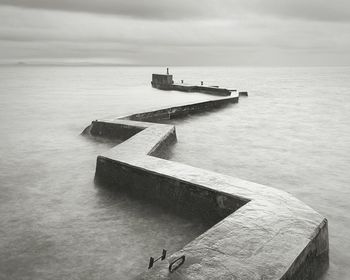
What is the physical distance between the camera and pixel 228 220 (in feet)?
10.3

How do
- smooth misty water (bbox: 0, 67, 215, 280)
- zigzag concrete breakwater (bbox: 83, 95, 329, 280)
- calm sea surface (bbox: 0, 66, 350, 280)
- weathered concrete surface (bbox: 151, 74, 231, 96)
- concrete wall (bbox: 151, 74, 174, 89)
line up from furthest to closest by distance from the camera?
1. concrete wall (bbox: 151, 74, 174, 89)
2. weathered concrete surface (bbox: 151, 74, 231, 96)
3. calm sea surface (bbox: 0, 66, 350, 280)
4. smooth misty water (bbox: 0, 67, 215, 280)
5. zigzag concrete breakwater (bbox: 83, 95, 329, 280)

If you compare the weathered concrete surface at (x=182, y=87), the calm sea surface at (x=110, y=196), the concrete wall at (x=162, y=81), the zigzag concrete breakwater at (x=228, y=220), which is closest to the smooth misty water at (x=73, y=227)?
the calm sea surface at (x=110, y=196)

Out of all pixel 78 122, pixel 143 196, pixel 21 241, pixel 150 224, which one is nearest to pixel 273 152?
pixel 143 196

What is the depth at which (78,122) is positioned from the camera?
12.1 meters

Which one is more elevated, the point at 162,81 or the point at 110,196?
the point at 162,81

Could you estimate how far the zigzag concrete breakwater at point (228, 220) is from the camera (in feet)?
7.82

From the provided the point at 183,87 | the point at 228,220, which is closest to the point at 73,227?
the point at 228,220

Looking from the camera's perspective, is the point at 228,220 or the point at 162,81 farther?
the point at 162,81

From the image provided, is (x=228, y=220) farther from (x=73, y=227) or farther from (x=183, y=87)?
(x=183, y=87)

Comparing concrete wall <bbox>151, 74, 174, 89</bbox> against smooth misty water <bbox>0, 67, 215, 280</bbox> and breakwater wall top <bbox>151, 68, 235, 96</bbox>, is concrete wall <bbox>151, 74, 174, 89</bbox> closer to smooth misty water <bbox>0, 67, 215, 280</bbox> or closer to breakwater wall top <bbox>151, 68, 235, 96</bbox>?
breakwater wall top <bbox>151, 68, 235, 96</bbox>

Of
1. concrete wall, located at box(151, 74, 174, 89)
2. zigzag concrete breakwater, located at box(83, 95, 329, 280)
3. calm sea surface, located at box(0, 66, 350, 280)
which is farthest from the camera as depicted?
concrete wall, located at box(151, 74, 174, 89)

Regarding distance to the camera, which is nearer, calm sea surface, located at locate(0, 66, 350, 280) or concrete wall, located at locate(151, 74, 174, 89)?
calm sea surface, located at locate(0, 66, 350, 280)

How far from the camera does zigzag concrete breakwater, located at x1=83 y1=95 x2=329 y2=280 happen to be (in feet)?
7.82

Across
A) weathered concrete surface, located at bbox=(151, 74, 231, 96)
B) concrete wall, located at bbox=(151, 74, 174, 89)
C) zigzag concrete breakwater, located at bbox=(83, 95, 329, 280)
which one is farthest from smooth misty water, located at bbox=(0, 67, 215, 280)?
concrete wall, located at bbox=(151, 74, 174, 89)
